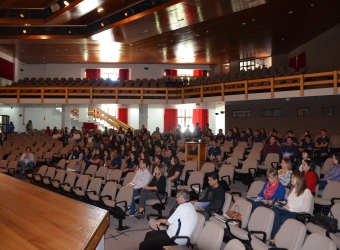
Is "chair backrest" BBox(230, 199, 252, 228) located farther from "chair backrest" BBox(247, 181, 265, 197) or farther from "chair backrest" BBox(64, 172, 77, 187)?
"chair backrest" BBox(64, 172, 77, 187)

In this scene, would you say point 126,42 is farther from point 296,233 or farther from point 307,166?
point 296,233

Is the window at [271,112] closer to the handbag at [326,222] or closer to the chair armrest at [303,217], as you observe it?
the chair armrest at [303,217]

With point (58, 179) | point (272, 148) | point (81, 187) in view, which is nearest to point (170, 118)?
point (272, 148)

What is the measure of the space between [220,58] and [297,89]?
8.43 metres

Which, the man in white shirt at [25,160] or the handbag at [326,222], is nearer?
the handbag at [326,222]

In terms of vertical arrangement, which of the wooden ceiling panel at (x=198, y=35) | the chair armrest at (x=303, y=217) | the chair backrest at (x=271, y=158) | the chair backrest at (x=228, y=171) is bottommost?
the chair armrest at (x=303, y=217)

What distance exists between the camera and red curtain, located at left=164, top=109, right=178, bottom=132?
2502cm

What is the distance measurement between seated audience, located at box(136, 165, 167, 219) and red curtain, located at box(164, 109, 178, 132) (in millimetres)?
Result: 17525

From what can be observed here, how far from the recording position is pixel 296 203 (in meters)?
5.30

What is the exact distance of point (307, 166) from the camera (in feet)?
20.7

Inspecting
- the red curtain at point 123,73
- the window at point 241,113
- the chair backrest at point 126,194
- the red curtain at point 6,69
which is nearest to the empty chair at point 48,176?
the chair backrest at point 126,194

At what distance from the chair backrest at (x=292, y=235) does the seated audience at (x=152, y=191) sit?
317 centimetres

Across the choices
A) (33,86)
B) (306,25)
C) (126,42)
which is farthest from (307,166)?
(33,86)

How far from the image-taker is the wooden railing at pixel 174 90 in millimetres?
12836
